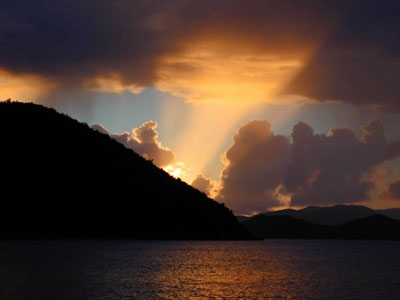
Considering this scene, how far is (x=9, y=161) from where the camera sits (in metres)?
193

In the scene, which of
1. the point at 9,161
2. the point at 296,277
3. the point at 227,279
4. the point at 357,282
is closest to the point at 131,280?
the point at 227,279

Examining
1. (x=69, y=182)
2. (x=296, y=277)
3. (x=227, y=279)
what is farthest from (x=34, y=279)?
(x=69, y=182)

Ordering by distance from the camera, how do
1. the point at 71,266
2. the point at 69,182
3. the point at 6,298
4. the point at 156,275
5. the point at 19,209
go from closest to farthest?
the point at 6,298
the point at 156,275
the point at 71,266
the point at 19,209
the point at 69,182

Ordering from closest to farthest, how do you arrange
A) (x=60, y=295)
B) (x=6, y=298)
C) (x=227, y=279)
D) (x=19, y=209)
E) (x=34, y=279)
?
(x=6, y=298) → (x=60, y=295) → (x=34, y=279) → (x=227, y=279) → (x=19, y=209)

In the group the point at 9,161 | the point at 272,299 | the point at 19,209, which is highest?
the point at 9,161

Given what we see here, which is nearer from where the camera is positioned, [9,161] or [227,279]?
[227,279]

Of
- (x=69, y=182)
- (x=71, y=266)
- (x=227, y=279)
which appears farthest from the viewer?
(x=69, y=182)

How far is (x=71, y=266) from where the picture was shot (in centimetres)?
8831

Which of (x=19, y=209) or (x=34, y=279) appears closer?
(x=34, y=279)

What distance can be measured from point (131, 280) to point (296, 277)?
27.5 meters

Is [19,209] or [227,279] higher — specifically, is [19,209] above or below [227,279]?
above

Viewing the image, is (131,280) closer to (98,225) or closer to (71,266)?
(71,266)

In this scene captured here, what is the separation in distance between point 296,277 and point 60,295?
40.7 meters

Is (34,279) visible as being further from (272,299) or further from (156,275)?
(272,299)
